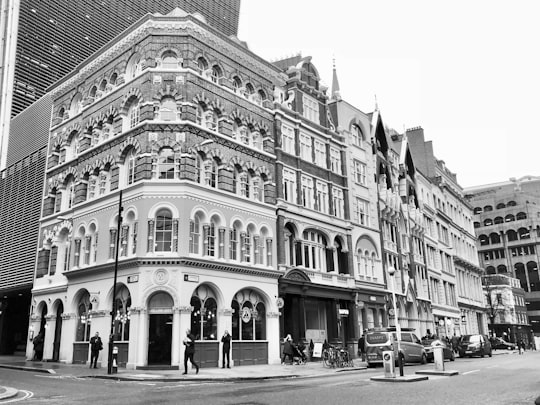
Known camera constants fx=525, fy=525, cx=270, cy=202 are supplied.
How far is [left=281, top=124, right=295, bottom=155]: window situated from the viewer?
123 feet

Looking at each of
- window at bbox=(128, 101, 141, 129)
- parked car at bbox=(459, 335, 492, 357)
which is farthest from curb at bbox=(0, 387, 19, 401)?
parked car at bbox=(459, 335, 492, 357)

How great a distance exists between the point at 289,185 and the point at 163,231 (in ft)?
39.1

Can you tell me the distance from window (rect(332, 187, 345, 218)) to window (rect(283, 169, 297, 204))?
16.7 ft

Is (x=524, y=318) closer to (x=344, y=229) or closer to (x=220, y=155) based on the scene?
(x=344, y=229)

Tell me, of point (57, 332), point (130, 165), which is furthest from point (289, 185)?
point (57, 332)

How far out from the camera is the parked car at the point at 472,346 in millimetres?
40125

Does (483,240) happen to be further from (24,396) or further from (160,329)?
(24,396)

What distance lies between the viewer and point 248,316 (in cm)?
3114

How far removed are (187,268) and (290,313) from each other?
418 inches

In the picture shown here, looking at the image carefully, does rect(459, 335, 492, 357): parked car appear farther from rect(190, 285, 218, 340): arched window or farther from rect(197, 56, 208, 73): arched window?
rect(197, 56, 208, 73): arched window

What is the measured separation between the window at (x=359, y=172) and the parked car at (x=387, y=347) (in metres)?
17.0

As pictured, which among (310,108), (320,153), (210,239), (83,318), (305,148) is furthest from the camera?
(310,108)

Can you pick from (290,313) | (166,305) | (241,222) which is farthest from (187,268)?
(290,313)

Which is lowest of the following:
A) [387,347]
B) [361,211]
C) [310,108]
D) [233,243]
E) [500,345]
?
[500,345]
